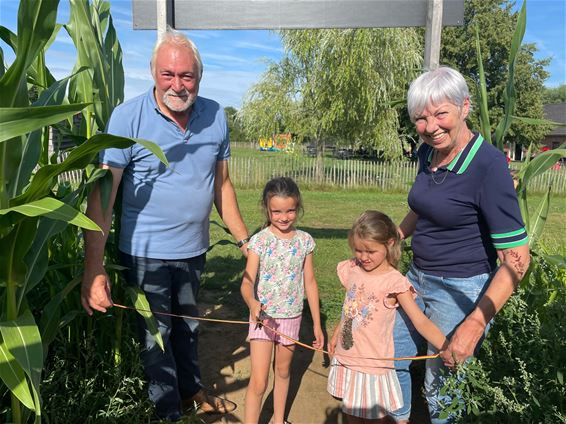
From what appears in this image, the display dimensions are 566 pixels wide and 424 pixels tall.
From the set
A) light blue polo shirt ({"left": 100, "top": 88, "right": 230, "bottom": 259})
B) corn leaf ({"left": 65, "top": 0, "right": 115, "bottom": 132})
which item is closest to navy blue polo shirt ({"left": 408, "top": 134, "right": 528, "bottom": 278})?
light blue polo shirt ({"left": 100, "top": 88, "right": 230, "bottom": 259})

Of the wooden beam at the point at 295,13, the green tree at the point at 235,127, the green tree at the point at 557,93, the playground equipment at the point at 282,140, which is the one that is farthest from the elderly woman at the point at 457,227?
the green tree at the point at 557,93

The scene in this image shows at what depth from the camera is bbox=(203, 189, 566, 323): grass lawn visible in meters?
4.99

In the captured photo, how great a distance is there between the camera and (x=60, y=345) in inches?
95.5

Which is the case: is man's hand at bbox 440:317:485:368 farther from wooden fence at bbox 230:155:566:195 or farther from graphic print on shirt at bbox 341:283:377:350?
wooden fence at bbox 230:155:566:195

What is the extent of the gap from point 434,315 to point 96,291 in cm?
148

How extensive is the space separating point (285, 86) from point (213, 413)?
59.4 ft

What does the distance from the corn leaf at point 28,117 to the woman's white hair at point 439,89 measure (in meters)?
1.26

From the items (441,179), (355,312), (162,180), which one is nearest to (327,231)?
(355,312)

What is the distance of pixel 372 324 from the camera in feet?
7.26

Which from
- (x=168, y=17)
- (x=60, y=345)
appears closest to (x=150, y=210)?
(x=60, y=345)

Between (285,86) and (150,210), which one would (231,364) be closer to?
(150,210)

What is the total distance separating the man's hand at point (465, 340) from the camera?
1788 millimetres

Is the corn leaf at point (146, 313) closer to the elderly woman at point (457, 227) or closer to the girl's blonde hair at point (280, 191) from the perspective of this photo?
→ the girl's blonde hair at point (280, 191)

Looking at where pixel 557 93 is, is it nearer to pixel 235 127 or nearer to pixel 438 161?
pixel 235 127
